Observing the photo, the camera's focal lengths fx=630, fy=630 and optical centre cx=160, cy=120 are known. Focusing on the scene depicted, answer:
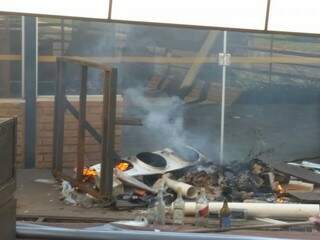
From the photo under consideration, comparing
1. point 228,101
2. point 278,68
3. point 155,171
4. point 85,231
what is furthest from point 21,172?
point 85,231

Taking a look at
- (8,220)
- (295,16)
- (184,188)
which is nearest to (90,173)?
(184,188)

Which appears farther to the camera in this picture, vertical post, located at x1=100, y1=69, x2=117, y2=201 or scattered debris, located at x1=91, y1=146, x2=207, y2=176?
scattered debris, located at x1=91, y1=146, x2=207, y2=176

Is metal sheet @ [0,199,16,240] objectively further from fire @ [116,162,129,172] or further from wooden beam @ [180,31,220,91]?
wooden beam @ [180,31,220,91]

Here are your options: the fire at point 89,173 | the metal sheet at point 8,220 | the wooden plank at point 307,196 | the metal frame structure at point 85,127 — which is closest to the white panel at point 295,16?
the metal sheet at point 8,220

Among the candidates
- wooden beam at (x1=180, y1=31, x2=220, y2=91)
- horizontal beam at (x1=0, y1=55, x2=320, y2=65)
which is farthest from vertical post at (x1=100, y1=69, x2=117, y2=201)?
wooden beam at (x1=180, y1=31, x2=220, y2=91)

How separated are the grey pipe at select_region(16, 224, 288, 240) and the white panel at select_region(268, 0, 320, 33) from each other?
6.77ft

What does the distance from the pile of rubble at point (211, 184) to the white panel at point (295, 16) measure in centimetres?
342

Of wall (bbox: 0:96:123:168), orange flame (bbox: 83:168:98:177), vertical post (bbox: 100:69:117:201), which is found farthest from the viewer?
wall (bbox: 0:96:123:168)

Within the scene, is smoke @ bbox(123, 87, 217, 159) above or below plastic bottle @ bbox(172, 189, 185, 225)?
above

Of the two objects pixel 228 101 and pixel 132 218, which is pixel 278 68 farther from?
pixel 132 218

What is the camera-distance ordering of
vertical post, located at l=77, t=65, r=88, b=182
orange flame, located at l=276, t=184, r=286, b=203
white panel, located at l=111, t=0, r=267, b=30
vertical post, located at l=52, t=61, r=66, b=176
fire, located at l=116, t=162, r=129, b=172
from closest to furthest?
white panel, located at l=111, t=0, r=267, b=30
orange flame, located at l=276, t=184, r=286, b=203
vertical post, located at l=77, t=65, r=88, b=182
fire, located at l=116, t=162, r=129, b=172
vertical post, located at l=52, t=61, r=66, b=176

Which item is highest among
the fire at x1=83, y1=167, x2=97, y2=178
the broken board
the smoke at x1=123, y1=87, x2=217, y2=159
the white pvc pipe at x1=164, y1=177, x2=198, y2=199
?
the smoke at x1=123, y1=87, x2=217, y2=159

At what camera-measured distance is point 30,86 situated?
30.6 feet

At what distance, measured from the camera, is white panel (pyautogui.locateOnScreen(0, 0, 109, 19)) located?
3736 mm
